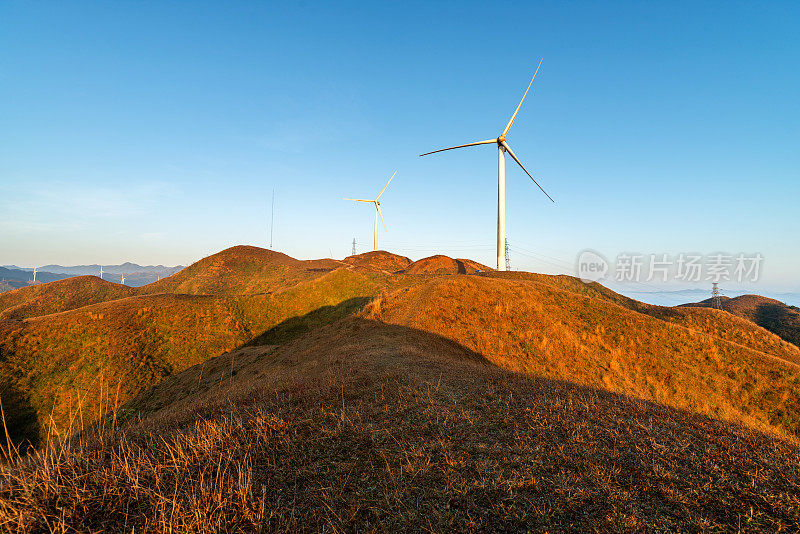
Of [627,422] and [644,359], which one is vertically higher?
[627,422]

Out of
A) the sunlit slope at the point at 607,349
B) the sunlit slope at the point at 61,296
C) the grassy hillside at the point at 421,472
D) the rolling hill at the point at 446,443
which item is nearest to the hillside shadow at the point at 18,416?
the rolling hill at the point at 446,443

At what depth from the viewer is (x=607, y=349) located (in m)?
23.9

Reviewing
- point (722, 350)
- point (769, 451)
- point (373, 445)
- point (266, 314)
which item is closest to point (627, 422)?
point (769, 451)

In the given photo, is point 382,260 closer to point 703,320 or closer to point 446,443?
point 703,320

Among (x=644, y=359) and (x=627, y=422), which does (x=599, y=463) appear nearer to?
(x=627, y=422)

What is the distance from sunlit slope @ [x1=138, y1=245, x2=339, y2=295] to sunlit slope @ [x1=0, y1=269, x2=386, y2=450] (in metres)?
34.3

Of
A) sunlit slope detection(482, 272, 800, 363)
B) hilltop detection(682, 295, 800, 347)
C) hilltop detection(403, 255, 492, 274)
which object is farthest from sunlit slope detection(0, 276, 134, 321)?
hilltop detection(682, 295, 800, 347)

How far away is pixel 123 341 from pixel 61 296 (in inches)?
2323

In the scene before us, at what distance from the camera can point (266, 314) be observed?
41.0m

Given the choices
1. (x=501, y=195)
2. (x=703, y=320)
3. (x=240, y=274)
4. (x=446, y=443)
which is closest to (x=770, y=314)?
(x=703, y=320)

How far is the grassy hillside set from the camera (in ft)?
14.7

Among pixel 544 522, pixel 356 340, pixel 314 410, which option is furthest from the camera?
pixel 356 340

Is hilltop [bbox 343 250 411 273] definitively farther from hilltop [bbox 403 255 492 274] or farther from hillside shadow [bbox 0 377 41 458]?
hillside shadow [bbox 0 377 41 458]

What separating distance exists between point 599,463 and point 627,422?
8.16ft
